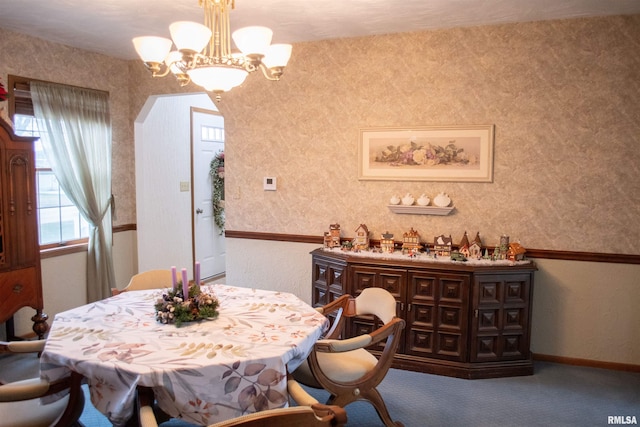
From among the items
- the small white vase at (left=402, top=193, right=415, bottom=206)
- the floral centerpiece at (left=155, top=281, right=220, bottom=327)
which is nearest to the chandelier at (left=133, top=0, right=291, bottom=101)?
the floral centerpiece at (left=155, top=281, right=220, bottom=327)

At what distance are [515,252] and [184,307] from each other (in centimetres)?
241

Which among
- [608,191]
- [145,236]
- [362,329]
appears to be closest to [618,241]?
[608,191]

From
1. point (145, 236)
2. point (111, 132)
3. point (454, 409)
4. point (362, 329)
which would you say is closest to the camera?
point (454, 409)

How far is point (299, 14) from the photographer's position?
133 inches

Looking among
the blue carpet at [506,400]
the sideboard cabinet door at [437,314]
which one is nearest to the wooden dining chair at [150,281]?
the blue carpet at [506,400]

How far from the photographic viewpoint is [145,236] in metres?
5.18

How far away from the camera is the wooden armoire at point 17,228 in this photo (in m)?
3.42

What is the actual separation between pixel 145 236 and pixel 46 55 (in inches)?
77.1

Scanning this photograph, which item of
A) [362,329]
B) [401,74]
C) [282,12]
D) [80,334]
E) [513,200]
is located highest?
[282,12]

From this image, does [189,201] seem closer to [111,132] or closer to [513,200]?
[111,132]

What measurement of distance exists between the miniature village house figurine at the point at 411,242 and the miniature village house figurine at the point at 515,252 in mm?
677

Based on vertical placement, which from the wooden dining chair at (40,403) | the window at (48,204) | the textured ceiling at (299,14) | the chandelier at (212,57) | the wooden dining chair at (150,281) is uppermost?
the textured ceiling at (299,14)

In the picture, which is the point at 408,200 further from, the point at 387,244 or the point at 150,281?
the point at 150,281

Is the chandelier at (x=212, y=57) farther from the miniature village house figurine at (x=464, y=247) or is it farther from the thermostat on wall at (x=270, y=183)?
the miniature village house figurine at (x=464, y=247)
